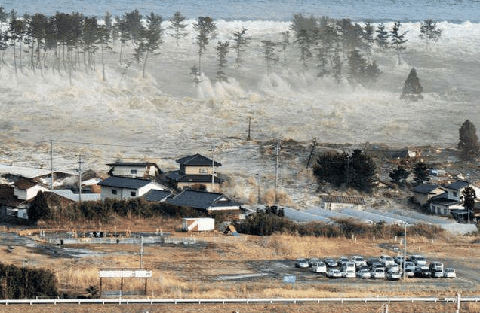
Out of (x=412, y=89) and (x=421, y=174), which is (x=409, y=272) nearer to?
(x=421, y=174)

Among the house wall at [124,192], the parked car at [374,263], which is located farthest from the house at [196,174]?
the parked car at [374,263]

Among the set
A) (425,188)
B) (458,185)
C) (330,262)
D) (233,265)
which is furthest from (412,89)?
(233,265)

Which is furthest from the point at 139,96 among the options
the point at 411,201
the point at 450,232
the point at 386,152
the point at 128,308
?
the point at 128,308

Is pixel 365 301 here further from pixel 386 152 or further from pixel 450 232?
pixel 386 152

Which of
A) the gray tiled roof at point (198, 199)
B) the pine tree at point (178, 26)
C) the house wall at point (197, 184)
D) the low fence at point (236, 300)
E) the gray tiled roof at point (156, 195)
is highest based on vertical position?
the pine tree at point (178, 26)

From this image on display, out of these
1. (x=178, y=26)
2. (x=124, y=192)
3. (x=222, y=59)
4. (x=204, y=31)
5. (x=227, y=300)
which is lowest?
(x=124, y=192)

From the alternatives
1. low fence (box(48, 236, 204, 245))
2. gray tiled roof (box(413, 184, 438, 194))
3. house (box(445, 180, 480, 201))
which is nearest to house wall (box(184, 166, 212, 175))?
gray tiled roof (box(413, 184, 438, 194))

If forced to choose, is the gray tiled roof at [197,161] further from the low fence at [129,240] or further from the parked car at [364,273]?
the parked car at [364,273]
